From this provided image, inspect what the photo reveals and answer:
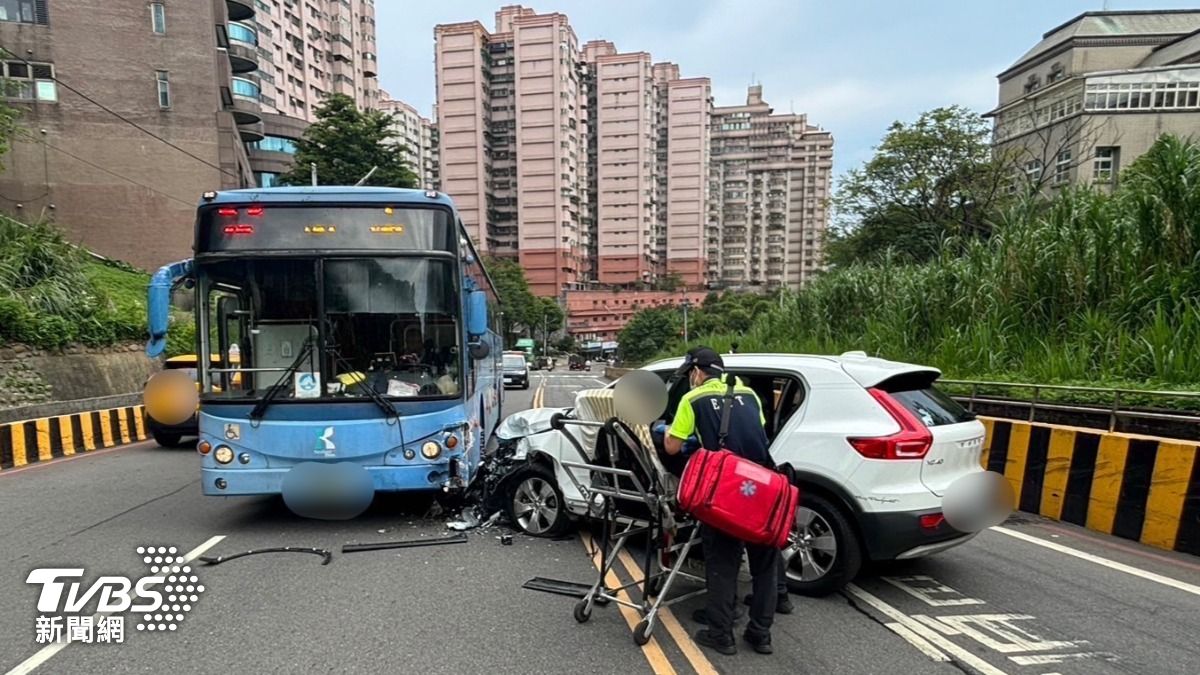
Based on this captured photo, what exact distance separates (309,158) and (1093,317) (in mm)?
34799

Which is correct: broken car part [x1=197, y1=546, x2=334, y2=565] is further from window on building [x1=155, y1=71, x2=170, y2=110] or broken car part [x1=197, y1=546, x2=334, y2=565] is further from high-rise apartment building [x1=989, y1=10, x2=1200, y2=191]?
high-rise apartment building [x1=989, y1=10, x2=1200, y2=191]

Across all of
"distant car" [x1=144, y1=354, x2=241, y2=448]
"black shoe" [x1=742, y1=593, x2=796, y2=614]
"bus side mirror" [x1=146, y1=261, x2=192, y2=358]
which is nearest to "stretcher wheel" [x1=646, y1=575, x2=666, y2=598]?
"black shoe" [x1=742, y1=593, x2=796, y2=614]

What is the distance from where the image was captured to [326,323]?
550 centimetres

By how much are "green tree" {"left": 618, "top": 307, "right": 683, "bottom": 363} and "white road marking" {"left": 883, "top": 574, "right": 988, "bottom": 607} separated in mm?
53065

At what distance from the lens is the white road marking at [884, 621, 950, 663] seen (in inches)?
135

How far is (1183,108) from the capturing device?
4256cm

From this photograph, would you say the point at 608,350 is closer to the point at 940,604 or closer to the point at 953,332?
the point at 953,332

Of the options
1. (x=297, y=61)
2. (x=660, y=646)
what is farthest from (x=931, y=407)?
(x=297, y=61)

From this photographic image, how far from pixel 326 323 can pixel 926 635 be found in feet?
16.8

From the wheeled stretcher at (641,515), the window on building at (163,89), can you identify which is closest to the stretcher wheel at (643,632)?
the wheeled stretcher at (641,515)

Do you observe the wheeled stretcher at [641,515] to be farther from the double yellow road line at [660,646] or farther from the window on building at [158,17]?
the window on building at [158,17]

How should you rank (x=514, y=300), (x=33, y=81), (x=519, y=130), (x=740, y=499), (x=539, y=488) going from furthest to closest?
(x=519, y=130) < (x=514, y=300) < (x=33, y=81) < (x=539, y=488) < (x=740, y=499)

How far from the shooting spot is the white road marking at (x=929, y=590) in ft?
13.5

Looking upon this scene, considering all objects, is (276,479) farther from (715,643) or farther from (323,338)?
(715,643)
